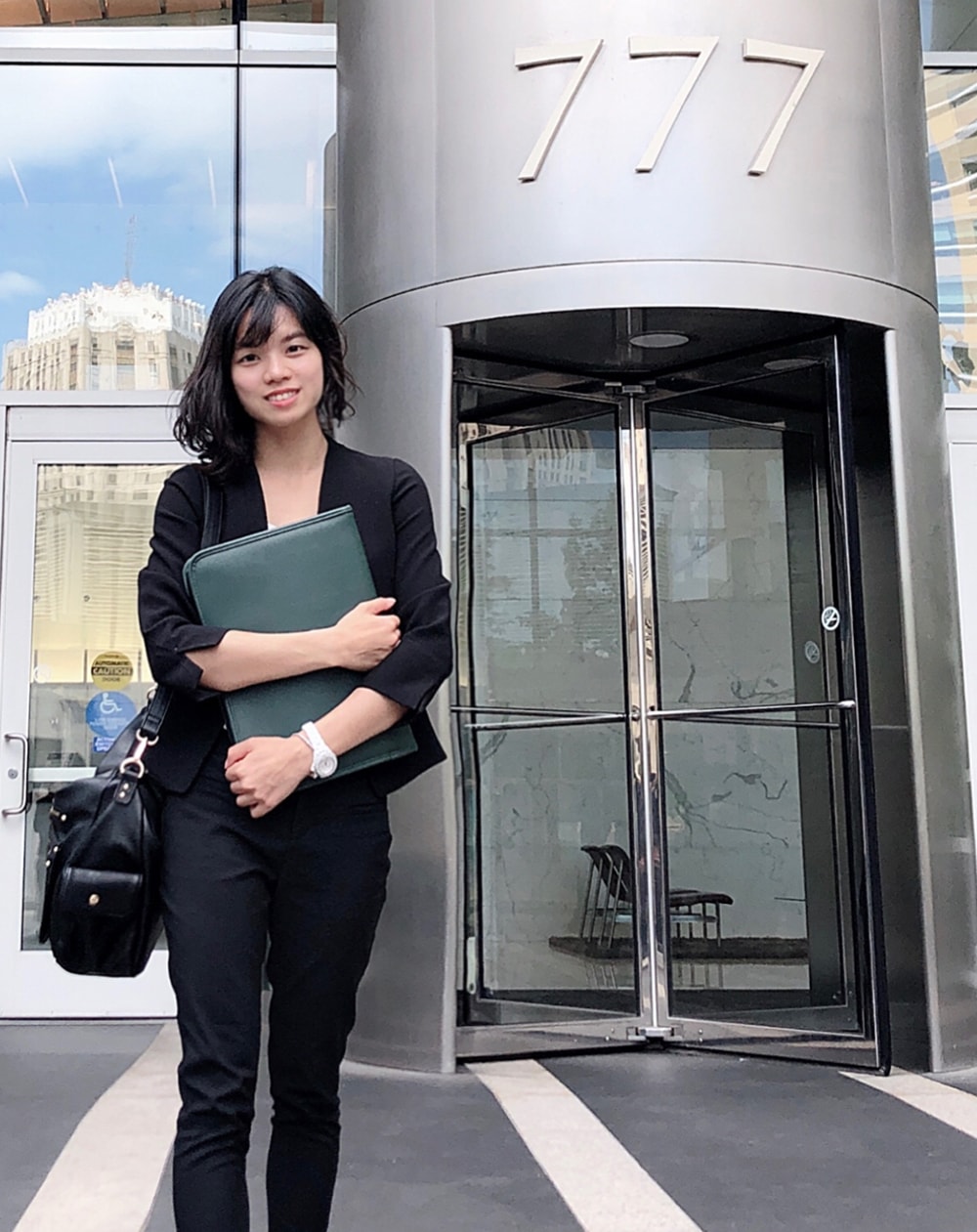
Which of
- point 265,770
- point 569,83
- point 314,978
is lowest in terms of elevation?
point 314,978

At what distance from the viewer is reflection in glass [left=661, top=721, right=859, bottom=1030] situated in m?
4.38

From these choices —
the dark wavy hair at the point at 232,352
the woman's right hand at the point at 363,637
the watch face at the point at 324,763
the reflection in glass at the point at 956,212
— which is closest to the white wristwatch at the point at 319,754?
the watch face at the point at 324,763

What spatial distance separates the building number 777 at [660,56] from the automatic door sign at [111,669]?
2509 mm

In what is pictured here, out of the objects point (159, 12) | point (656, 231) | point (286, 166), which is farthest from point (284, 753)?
point (159, 12)

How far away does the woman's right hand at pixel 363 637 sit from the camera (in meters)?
1.77

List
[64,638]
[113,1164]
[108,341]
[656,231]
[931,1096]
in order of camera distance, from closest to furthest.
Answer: [113,1164] → [931,1096] → [656,231] → [64,638] → [108,341]

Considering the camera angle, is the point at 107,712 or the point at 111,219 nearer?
the point at 107,712

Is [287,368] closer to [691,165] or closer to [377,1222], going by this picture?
[377,1222]

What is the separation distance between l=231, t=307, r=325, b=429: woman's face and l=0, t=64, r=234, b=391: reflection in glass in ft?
12.4

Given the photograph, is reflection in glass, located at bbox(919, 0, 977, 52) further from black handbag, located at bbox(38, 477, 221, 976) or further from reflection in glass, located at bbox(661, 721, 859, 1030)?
black handbag, located at bbox(38, 477, 221, 976)

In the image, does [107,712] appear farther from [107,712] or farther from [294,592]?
[294,592]

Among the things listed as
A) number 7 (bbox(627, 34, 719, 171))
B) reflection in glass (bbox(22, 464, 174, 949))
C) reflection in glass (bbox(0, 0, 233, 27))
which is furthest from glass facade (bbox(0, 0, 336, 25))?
Result: number 7 (bbox(627, 34, 719, 171))

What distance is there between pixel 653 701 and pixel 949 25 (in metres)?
3.50

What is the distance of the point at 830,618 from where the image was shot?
433cm
